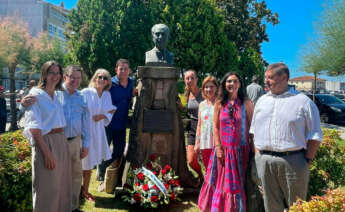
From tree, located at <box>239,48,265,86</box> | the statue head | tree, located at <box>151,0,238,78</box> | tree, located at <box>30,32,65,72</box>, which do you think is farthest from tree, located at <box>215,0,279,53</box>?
the statue head

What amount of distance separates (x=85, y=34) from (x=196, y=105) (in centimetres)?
1134

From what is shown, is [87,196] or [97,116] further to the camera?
[87,196]

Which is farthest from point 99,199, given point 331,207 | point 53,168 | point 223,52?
point 223,52

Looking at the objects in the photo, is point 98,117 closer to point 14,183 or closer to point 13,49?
point 14,183

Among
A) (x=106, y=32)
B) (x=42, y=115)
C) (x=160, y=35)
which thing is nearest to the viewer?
(x=42, y=115)

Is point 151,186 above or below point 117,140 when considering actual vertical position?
below

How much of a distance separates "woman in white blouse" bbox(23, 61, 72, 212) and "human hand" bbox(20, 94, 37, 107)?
0.04 metres

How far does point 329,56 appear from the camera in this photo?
49.9 ft

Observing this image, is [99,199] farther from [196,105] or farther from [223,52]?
[223,52]

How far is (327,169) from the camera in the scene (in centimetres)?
412

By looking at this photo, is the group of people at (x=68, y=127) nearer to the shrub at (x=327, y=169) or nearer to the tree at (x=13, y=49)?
the shrub at (x=327, y=169)

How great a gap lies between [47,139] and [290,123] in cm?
246

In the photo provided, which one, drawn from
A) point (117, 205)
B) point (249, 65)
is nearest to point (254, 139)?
point (117, 205)

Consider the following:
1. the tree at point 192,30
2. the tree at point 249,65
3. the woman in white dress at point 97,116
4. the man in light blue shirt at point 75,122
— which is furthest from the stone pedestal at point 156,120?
the tree at point 249,65
